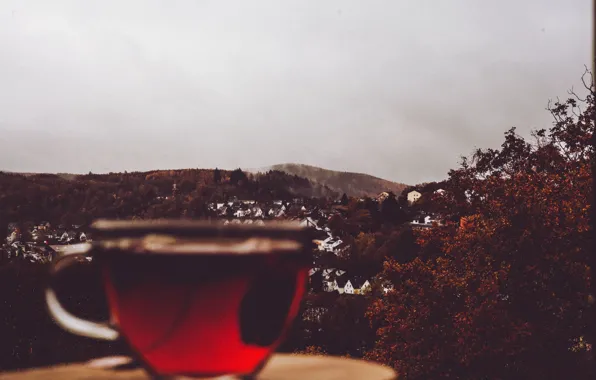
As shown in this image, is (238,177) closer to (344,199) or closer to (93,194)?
(344,199)

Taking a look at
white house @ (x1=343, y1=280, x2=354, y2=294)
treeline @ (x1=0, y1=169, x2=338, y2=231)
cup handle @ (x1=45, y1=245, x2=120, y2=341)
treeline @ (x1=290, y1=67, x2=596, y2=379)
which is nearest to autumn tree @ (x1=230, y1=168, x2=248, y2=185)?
treeline @ (x1=0, y1=169, x2=338, y2=231)

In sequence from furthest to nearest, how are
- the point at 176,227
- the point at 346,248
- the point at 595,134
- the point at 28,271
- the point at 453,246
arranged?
the point at 346,248 → the point at 453,246 → the point at 595,134 → the point at 28,271 → the point at 176,227

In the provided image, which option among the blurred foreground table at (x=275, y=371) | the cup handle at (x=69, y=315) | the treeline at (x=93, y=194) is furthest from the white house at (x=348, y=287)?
the cup handle at (x=69, y=315)

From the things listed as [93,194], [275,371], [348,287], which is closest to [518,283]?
[275,371]

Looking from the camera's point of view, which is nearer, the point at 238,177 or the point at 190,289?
the point at 190,289

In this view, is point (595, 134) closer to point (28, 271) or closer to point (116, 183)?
point (28, 271)

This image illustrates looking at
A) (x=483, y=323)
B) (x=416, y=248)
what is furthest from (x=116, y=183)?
(x=483, y=323)

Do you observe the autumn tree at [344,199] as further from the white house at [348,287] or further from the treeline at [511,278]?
the treeline at [511,278]
